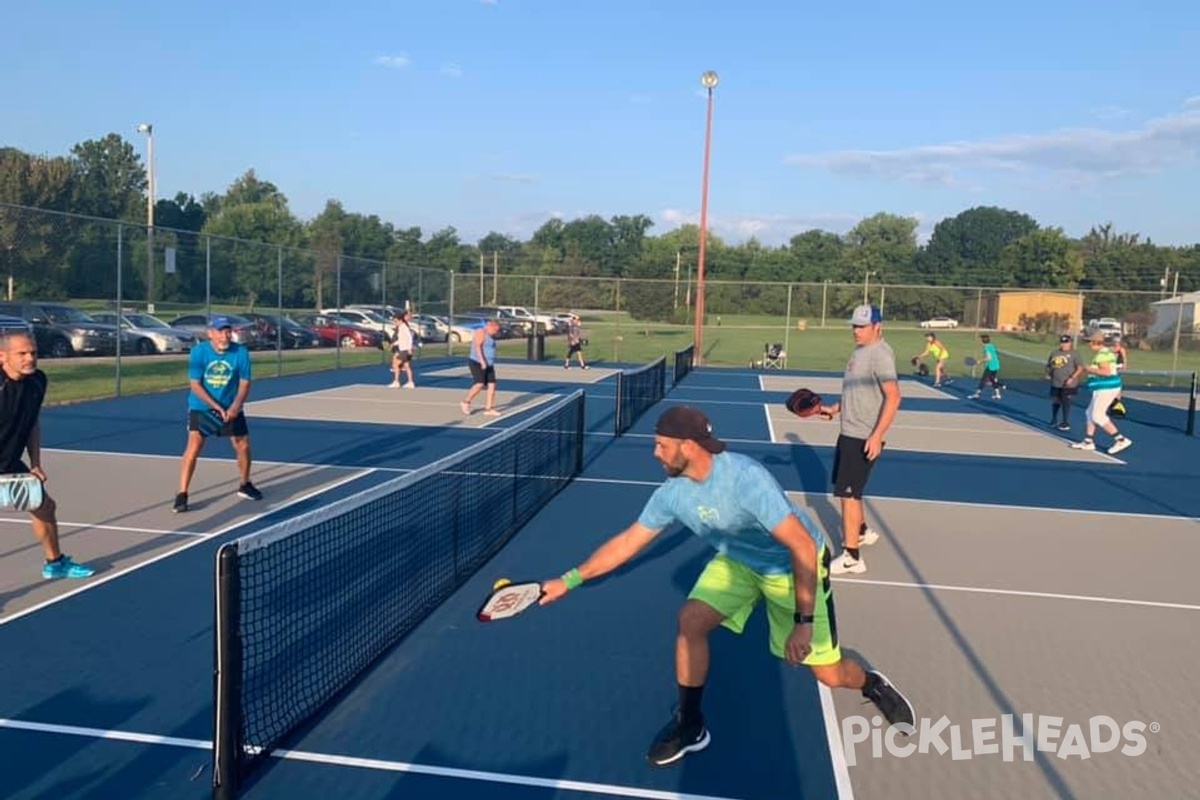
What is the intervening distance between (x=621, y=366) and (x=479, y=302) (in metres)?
12.4

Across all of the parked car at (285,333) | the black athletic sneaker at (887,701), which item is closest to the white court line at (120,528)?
the black athletic sneaker at (887,701)

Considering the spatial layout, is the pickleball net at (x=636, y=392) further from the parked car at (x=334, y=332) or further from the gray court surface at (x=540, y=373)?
the parked car at (x=334, y=332)

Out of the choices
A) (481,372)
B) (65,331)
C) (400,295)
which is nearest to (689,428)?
(481,372)

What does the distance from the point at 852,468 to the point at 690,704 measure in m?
3.36

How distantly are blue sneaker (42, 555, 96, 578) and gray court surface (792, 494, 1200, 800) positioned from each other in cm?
518

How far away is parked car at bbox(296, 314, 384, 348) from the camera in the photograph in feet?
117

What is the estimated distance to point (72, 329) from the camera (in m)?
22.0

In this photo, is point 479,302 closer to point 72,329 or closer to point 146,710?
point 72,329

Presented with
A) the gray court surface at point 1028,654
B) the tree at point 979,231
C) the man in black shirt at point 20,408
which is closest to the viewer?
the gray court surface at point 1028,654

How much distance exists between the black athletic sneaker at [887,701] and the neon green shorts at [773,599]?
0.43 meters

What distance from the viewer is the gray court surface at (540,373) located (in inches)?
1025

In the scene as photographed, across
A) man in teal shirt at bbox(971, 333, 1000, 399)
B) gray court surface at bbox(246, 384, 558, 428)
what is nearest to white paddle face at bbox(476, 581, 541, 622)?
gray court surface at bbox(246, 384, 558, 428)

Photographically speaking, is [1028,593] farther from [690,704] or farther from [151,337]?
[151,337]

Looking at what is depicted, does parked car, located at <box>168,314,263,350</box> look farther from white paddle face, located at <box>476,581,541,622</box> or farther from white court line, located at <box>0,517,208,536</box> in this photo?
white paddle face, located at <box>476,581,541,622</box>
